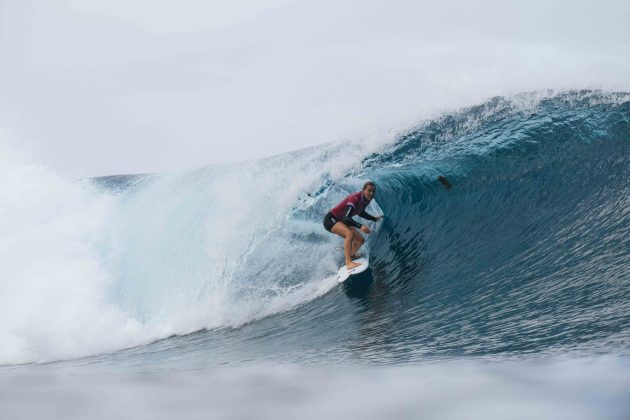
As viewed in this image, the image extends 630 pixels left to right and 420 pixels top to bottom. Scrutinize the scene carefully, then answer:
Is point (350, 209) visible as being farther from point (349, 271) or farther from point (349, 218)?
point (349, 271)

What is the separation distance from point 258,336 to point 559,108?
711 cm

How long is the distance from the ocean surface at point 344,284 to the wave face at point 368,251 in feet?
0.11

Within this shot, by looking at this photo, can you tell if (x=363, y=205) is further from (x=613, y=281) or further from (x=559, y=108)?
(x=559, y=108)

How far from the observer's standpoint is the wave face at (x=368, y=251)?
5.93 m

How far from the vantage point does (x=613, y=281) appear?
582 cm

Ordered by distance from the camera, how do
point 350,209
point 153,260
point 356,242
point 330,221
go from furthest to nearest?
point 153,260 → point 356,242 → point 330,221 → point 350,209

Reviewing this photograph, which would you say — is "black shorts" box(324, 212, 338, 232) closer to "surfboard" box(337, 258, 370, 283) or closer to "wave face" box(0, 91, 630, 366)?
"surfboard" box(337, 258, 370, 283)

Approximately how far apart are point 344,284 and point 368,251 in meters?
0.93

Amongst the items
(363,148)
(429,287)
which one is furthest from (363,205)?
(363,148)

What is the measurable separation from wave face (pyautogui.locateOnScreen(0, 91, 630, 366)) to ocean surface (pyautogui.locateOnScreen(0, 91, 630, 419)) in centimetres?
3

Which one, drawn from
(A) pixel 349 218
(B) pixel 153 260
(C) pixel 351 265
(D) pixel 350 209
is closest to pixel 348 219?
(A) pixel 349 218

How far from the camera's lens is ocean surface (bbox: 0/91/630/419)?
4.09 meters

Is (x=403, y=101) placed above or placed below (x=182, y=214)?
above

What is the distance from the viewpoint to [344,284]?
8133 millimetres
